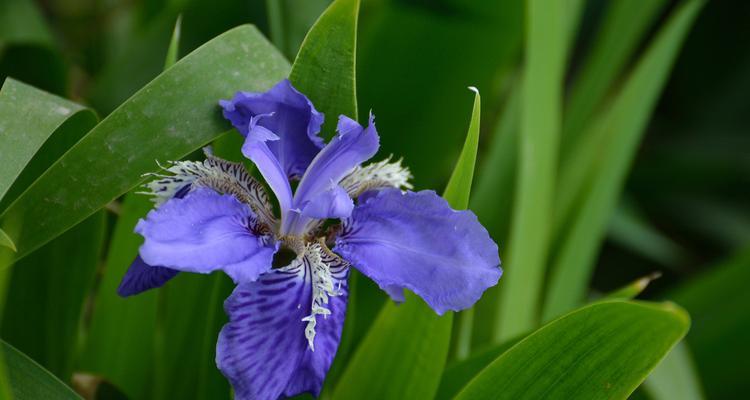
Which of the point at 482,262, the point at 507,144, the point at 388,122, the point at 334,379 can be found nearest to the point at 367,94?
the point at 388,122

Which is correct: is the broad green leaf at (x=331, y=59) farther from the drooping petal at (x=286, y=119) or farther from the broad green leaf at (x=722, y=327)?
the broad green leaf at (x=722, y=327)

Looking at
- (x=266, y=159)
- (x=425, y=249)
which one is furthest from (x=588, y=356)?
(x=266, y=159)

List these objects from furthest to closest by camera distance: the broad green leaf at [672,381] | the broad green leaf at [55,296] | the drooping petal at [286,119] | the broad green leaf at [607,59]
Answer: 1. the broad green leaf at [607,59]
2. the broad green leaf at [672,381]
3. the broad green leaf at [55,296]
4. the drooping petal at [286,119]

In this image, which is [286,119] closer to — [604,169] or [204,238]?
[204,238]

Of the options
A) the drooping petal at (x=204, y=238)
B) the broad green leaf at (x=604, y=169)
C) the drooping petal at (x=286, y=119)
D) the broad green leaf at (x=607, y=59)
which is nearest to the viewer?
the drooping petal at (x=204, y=238)

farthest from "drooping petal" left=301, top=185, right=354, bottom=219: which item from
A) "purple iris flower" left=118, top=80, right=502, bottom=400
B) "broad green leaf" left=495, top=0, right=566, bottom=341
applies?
"broad green leaf" left=495, top=0, right=566, bottom=341

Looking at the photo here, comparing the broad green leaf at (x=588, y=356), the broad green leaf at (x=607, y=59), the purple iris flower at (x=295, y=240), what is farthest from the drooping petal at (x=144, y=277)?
the broad green leaf at (x=607, y=59)
